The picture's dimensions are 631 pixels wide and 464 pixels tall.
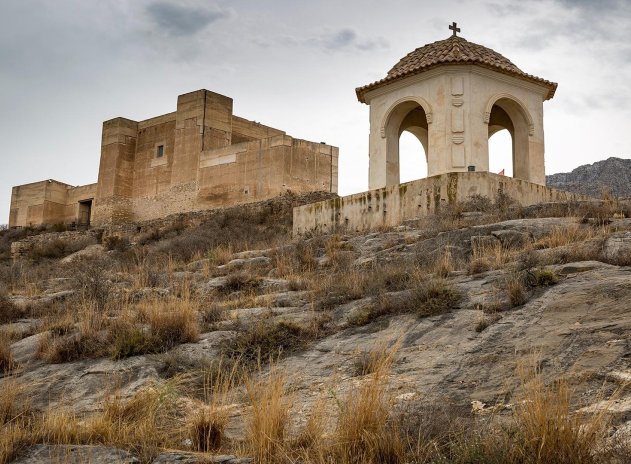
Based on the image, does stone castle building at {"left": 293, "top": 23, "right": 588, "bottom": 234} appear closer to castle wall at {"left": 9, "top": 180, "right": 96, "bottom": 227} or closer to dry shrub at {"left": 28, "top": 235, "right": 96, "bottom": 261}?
dry shrub at {"left": 28, "top": 235, "right": 96, "bottom": 261}

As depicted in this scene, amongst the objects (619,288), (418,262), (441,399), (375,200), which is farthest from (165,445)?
(375,200)

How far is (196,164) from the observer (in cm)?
3091

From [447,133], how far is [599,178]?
35.3ft

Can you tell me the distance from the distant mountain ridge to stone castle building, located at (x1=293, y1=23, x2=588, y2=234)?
5.99m

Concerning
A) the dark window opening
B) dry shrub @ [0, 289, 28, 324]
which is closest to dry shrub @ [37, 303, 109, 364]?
dry shrub @ [0, 289, 28, 324]

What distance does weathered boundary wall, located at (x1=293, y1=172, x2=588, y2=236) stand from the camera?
13438mm

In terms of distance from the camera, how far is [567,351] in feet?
15.7

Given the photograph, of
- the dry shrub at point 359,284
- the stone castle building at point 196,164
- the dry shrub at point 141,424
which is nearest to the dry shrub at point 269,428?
the dry shrub at point 141,424

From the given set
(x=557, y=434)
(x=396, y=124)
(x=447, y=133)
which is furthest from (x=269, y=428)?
(x=396, y=124)

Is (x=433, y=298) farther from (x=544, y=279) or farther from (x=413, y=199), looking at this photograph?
(x=413, y=199)

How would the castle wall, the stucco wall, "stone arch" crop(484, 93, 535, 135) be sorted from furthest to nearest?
the castle wall, "stone arch" crop(484, 93, 535, 135), the stucco wall

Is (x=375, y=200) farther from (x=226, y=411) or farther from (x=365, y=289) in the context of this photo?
(x=226, y=411)

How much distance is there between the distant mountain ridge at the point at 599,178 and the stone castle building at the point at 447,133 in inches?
236

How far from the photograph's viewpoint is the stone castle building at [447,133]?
13.8 metres
